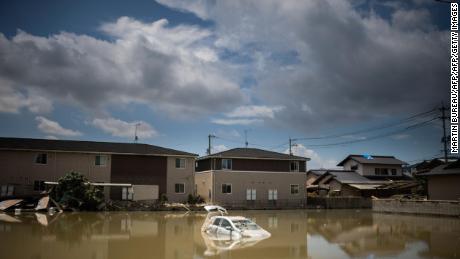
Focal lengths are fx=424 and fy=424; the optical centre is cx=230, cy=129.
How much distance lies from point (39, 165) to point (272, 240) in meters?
30.9

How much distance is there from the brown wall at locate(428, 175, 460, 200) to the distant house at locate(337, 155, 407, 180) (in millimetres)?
20105

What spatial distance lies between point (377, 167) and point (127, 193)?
37474mm

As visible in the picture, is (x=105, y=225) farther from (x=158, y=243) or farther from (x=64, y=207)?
(x=64, y=207)

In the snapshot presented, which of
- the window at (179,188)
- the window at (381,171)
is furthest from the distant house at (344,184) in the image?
the window at (179,188)

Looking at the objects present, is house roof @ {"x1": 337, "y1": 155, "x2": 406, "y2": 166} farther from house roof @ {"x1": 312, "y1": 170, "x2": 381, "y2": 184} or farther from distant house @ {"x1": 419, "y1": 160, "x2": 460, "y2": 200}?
distant house @ {"x1": 419, "y1": 160, "x2": 460, "y2": 200}

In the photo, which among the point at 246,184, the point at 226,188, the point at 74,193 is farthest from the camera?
the point at 246,184

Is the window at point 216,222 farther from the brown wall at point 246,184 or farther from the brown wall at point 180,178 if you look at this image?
the brown wall at point 180,178

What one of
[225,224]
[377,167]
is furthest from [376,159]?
[225,224]

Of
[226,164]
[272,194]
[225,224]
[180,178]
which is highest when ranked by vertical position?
[226,164]

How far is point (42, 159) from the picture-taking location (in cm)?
4378

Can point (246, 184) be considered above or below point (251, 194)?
above

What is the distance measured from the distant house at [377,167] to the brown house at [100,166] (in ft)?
91.7

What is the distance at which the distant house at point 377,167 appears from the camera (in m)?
62.7

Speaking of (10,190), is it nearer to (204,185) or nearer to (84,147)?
(84,147)
